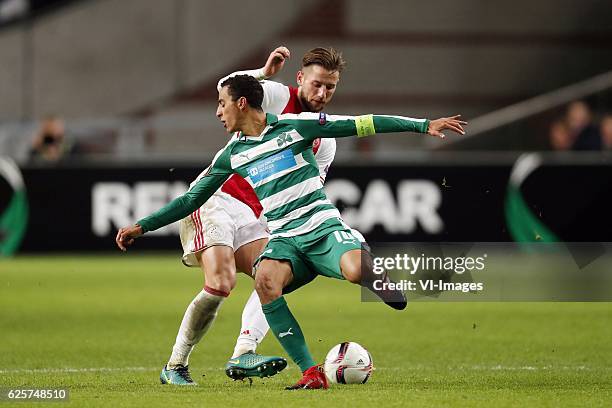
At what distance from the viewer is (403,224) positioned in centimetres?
1584

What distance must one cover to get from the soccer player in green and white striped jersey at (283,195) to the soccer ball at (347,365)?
0.20 m

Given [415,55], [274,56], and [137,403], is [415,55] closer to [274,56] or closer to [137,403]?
[274,56]

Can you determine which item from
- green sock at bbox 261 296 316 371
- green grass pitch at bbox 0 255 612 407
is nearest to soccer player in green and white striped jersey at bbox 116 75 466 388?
green sock at bbox 261 296 316 371

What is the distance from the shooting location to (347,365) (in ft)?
22.3

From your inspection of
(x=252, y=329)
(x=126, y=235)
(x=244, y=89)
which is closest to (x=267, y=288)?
(x=252, y=329)

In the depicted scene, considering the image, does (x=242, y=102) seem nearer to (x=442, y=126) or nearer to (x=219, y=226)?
(x=219, y=226)

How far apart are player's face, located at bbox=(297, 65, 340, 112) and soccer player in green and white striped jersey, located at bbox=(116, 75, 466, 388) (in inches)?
17.0

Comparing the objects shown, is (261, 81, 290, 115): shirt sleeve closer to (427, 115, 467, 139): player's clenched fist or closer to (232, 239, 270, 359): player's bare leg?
(232, 239, 270, 359): player's bare leg

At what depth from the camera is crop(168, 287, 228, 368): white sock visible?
7016mm

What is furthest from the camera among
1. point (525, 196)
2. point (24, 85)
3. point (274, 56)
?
point (24, 85)

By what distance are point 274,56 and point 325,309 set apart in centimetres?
462

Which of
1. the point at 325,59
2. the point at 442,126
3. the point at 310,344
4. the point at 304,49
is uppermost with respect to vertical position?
the point at 304,49

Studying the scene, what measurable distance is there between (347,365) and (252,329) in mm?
607

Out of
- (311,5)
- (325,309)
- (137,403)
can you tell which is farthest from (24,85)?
(137,403)
